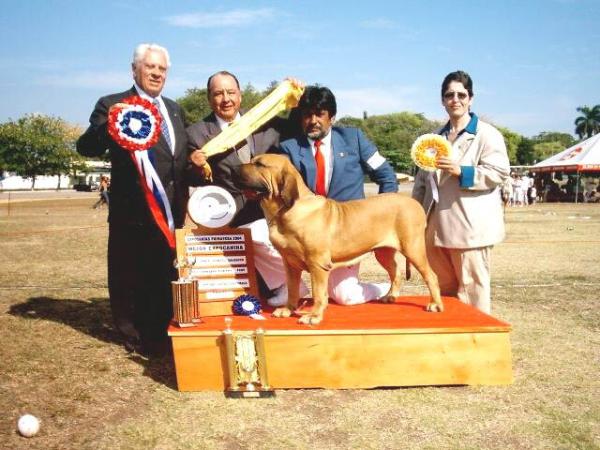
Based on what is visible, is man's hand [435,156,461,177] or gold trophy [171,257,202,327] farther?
man's hand [435,156,461,177]

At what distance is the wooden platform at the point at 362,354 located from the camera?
4.15 metres

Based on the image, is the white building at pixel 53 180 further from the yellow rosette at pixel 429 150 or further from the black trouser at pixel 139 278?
the yellow rosette at pixel 429 150

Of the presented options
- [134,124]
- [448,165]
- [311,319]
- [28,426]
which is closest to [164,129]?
[134,124]

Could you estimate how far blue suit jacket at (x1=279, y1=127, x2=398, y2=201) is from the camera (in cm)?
494

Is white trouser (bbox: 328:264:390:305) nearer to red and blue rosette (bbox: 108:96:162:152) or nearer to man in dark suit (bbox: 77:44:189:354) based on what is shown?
man in dark suit (bbox: 77:44:189:354)

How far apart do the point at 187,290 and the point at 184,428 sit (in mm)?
1112

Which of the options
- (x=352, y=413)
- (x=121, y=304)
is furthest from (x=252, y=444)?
(x=121, y=304)

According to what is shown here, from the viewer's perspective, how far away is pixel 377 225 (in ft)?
14.8

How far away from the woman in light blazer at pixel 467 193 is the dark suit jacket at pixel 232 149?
1.62 metres

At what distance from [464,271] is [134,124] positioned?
10.8ft

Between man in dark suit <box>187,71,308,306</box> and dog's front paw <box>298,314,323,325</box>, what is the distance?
3.26 ft

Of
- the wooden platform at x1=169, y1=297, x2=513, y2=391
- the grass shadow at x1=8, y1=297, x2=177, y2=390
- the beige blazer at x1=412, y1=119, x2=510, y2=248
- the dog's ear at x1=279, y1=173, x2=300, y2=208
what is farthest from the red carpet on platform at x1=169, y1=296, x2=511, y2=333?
the dog's ear at x1=279, y1=173, x2=300, y2=208

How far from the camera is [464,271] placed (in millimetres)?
5000

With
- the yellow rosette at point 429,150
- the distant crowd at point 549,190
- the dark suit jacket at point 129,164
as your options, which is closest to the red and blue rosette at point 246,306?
the dark suit jacket at point 129,164
